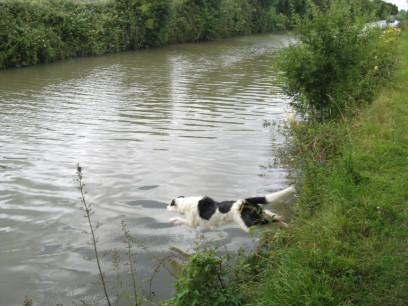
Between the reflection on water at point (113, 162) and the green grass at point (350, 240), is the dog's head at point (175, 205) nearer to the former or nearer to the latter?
the reflection on water at point (113, 162)

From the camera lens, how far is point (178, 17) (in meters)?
33.4

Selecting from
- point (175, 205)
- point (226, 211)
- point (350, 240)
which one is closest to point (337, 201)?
point (350, 240)

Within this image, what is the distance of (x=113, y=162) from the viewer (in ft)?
26.5

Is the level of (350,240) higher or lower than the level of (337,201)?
lower

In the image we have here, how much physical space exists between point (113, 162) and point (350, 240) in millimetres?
4967

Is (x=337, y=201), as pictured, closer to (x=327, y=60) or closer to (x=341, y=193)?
(x=341, y=193)

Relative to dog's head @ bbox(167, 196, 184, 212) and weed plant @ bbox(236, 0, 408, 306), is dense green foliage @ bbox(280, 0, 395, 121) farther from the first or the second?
dog's head @ bbox(167, 196, 184, 212)

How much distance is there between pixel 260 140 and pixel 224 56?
16391 mm

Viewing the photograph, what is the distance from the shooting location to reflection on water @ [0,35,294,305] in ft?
16.8

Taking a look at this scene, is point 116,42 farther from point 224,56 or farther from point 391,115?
point 391,115

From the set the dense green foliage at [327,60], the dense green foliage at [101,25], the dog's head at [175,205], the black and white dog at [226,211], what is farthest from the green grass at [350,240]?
the dense green foliage at [101,25]

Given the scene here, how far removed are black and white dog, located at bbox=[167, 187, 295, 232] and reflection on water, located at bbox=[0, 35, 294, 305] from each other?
0.73ft

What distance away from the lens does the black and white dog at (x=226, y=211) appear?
17.0ft

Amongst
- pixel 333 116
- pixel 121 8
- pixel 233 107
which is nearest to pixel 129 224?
pixel 333 116
